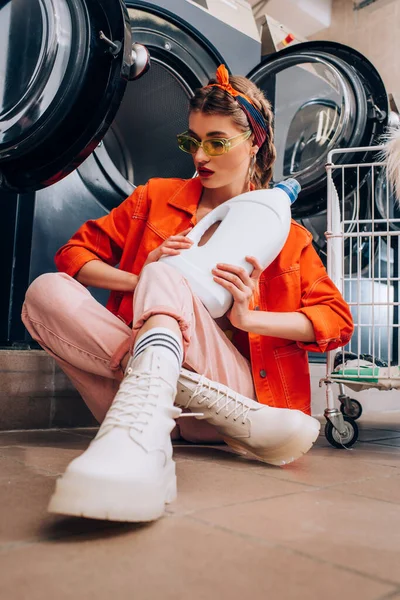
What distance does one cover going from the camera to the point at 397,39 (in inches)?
145

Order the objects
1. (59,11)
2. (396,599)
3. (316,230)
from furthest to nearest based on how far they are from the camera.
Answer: (316,230)
(59,11)
(396,599)

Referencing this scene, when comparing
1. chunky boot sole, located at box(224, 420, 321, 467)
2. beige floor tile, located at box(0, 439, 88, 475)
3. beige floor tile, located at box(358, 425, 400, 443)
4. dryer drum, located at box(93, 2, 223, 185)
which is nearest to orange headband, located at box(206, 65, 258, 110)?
dryer drum, located at box(93, 2, 223, 185)

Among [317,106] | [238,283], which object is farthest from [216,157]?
[317,106]

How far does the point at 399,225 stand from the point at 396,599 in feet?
8.13

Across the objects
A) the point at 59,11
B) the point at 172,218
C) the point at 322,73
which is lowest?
the point at 172,218

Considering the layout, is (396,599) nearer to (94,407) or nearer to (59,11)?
(94,407)

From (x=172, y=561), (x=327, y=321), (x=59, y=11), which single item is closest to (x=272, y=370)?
(x=327, y=321)

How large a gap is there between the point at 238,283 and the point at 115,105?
58 centimetres

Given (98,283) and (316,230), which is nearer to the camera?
(98,283)

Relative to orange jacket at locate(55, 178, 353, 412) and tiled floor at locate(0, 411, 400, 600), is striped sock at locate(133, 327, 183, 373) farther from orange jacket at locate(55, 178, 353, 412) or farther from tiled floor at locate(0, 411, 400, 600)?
orange jacket at locate(55, 178, 353, 412)

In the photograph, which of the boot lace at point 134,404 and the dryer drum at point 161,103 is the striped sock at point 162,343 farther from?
the dryer drum at point 161,103

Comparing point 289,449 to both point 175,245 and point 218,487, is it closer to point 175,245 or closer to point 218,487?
point 218,487

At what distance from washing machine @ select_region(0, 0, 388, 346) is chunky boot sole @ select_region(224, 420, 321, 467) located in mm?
852

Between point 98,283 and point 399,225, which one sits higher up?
point 399,225
